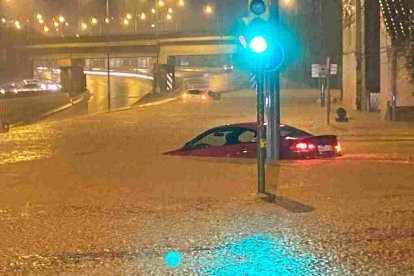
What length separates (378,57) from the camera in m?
46.1

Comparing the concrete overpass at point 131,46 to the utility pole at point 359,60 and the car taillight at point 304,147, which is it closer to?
the utility pole at point 359,60

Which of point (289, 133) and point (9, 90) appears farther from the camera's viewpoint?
point (9, 90)

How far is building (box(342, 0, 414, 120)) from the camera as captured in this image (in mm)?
38094

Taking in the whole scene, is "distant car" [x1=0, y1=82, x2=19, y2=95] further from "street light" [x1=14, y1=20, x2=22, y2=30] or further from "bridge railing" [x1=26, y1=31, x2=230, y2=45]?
"street light" [x1=14, y1=20, x2=22, y2=30]

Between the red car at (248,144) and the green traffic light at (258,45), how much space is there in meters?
6.51

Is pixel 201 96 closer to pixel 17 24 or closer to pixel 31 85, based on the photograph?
pixel 31 85

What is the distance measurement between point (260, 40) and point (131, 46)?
282ft

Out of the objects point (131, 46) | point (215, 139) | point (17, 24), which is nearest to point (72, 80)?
point (131, 46)

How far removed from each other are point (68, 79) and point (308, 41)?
26.5 meters

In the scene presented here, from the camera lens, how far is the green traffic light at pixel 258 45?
1256cm

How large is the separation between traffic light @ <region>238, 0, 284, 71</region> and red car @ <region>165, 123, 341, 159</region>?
20.8 ft

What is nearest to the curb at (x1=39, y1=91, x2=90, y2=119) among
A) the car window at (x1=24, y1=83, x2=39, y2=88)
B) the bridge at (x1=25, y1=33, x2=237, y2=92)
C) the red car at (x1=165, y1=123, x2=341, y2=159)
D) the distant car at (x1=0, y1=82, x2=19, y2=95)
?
the bridge at (x1=25, y1=33, x2=237, y2=92)

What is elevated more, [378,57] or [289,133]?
[378,57]

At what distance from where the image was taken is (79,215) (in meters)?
11.6
